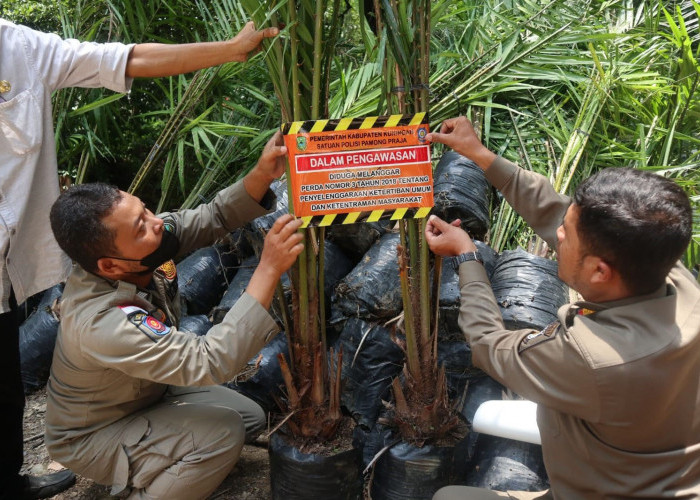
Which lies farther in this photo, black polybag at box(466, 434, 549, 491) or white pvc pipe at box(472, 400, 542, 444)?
black polybag at box(466, 434, 549, 491)

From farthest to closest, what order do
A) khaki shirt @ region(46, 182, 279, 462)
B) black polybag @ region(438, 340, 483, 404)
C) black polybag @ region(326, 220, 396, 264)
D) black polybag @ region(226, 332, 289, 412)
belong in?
1. black polybag @ region(326, 220, 396, 264)
2. black polybag @ region(226, 332, 289, 412)
3. black polybag @ region(438, 340, 483, 404)
4. khaki shirt @ region(46, 182, 279, 462)

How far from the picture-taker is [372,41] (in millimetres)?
2229

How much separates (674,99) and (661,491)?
7.18 ft

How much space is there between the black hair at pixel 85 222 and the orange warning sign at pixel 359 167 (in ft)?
1.80


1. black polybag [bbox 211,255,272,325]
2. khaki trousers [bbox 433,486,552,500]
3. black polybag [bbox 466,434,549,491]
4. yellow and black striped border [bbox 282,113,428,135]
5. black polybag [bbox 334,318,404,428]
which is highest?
yellow and black striped border [bbox 282,113,428,135]

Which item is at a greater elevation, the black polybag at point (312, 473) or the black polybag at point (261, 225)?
the black polybag at point (261, 225)

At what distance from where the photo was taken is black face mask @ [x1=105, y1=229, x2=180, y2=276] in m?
1.91

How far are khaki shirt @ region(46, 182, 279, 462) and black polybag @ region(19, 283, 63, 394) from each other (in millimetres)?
1083

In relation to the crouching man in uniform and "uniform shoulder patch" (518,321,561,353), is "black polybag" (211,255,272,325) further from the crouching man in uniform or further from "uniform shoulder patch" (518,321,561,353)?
"uniform shoulder patch" (518,321,561,353)

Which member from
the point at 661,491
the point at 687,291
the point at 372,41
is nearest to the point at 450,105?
the point at 372,41

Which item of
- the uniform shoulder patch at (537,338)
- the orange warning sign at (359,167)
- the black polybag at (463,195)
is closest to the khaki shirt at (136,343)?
the orange warning sign at (359,167)

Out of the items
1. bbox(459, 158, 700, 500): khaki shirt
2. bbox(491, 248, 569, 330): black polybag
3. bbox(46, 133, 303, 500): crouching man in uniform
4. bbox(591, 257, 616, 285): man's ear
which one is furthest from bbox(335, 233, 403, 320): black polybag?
bbox(591, 257, 616, 285): man's ear

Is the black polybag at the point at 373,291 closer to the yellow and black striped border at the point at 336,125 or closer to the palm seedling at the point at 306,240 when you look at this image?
the palm seedling at the point at 306,240

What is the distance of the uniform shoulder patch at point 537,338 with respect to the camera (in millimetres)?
1367
